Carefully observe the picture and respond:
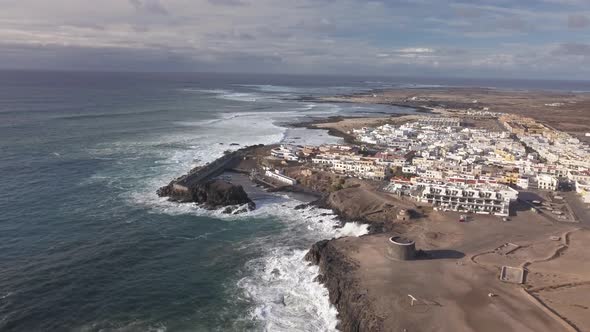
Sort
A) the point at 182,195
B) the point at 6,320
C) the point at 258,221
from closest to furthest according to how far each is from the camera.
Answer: the point at 6,320, the point at 258,221, the point at 182,195

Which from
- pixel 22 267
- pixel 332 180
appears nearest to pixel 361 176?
pixel 332 180

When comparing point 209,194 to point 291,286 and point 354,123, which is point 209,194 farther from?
point 354,123

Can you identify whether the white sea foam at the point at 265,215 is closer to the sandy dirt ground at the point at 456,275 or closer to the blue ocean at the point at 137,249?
the blue ocean at the point at 137,249

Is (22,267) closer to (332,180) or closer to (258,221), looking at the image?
(258,221)

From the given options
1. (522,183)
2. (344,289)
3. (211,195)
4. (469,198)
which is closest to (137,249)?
(211,195)

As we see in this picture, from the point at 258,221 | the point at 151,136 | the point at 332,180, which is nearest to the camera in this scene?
the point at 258,221

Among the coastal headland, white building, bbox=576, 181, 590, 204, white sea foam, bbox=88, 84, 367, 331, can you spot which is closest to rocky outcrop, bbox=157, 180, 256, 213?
the coastal headland
